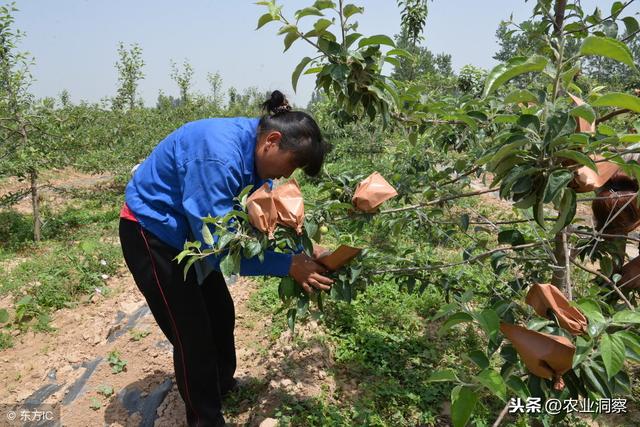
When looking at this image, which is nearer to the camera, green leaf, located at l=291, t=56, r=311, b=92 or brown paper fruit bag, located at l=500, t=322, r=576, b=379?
brown paper fruit bag, located at l=500, t=322, r=576, b=379

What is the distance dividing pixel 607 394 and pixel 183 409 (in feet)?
6.64

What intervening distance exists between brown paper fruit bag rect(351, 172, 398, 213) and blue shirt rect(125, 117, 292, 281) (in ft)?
0.99

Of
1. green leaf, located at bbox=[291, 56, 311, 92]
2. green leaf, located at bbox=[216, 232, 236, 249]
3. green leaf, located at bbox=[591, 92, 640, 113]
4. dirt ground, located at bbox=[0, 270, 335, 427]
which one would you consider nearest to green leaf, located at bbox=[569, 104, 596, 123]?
green leaf, located at bbox=[591, 92, 640, 113]

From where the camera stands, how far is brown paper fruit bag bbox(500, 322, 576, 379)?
897mm

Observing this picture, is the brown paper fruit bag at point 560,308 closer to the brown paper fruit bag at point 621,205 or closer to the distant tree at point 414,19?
the brown paper fruit bag at point 621,205

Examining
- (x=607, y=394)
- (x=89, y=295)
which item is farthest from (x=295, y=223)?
(x=89, y=295)

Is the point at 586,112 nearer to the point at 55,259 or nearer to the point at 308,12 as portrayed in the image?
the point at 308,12

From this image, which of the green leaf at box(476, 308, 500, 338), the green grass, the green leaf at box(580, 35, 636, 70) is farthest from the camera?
the green grass

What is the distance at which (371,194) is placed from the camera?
1440 millimetres

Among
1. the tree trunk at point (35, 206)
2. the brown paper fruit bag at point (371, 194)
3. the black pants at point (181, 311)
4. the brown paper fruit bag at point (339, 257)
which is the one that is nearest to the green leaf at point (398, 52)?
the brown paper fruit bag at point (371, 194)

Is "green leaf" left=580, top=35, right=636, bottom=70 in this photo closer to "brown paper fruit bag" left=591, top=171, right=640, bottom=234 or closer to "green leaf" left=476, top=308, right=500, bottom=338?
"green leaf" left=476, top=308, right=500, bottom=338

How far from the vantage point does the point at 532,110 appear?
3.37 feet

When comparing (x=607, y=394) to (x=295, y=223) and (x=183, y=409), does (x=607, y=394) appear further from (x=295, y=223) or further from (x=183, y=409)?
(x=183, y=409)

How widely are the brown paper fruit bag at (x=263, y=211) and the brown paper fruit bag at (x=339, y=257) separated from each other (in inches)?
11.9
